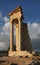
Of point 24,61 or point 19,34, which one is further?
point 19,34

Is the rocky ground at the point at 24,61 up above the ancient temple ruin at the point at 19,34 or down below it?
below

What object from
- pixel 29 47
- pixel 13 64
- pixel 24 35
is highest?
pixel 24 35

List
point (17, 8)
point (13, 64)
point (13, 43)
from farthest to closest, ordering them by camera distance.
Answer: point (13, 43)
point (17, 8)
point (13, 64)

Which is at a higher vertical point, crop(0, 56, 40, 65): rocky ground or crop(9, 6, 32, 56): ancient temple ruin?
crop(9, 6, 32, 56): ancient temple ruin

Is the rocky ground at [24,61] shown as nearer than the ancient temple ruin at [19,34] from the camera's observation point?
Yes

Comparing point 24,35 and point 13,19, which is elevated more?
point 13,19

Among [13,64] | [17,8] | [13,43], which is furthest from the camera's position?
[13,43]

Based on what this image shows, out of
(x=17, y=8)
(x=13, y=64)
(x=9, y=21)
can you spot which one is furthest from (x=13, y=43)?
(x=13, y=64)

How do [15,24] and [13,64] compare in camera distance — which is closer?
[13,64]

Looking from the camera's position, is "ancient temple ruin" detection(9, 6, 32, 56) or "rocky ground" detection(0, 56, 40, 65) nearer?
"rocky ground" detection(0, 56, 40, 65)

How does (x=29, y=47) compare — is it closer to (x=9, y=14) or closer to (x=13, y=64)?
(x=9, y=14)

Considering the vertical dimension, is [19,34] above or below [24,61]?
above

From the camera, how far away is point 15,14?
3194 centimetres

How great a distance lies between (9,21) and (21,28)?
371 centimetres
